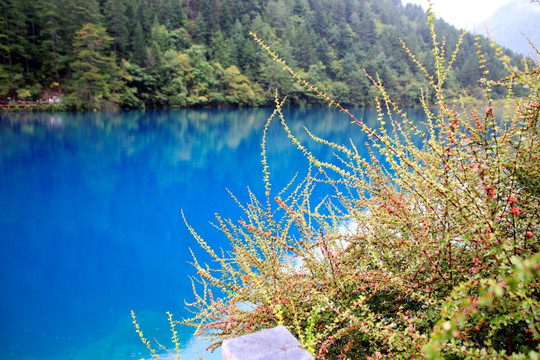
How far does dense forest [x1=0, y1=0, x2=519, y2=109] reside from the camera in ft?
96.7

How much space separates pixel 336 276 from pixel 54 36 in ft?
116

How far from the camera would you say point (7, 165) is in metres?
13.6

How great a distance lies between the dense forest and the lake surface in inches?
339

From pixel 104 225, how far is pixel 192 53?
34.7 meters

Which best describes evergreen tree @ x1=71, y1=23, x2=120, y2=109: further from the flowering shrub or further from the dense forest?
the flowering shrub

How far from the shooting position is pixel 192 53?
131 ft

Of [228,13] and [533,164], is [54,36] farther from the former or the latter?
[533,164]

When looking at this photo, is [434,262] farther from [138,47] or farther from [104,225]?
[138,47]

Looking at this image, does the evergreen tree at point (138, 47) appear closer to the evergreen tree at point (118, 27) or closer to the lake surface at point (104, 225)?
Result: the evergreen tree at point (118, 27)

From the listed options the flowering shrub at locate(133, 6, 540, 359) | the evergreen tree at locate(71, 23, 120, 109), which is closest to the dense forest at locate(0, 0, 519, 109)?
the evergreen tree at locate(71, 23, 120, 109)

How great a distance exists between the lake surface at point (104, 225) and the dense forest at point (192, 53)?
8.60 m

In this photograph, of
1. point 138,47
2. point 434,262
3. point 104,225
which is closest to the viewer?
point 434,262

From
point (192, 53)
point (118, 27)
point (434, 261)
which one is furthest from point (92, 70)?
point (434, 261)

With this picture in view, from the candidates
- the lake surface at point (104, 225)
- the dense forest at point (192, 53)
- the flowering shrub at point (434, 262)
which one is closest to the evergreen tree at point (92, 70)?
the dense forest at point (192, 53)
